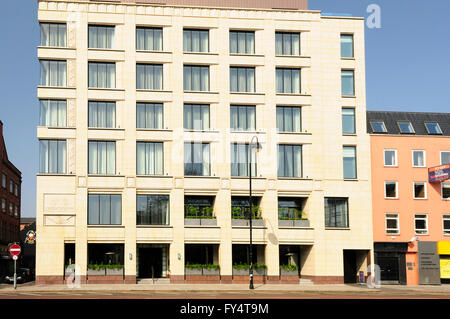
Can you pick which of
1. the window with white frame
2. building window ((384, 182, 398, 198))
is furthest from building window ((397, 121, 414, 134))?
building window ((384, 182, 398, 198))

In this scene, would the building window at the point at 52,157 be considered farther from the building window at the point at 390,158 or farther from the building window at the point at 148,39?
the building window at the point at 390,158

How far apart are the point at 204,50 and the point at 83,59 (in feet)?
37.7

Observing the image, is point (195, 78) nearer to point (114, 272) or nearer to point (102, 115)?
point (102, 115)

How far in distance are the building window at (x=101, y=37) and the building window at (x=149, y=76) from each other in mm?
3491

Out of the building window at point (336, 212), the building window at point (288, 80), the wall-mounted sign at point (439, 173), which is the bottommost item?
the building window at point (336, 212)

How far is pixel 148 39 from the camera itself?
183 feet

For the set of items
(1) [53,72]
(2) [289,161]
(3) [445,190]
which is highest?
(1) [53,72]

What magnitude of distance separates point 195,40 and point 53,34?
A: 43.8 feet

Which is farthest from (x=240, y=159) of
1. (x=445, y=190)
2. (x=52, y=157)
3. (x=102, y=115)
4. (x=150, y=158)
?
(x=445, y=190)

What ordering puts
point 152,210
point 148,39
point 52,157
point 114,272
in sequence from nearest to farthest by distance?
point 114,272, point 52,157, point 152,210, point 148,39

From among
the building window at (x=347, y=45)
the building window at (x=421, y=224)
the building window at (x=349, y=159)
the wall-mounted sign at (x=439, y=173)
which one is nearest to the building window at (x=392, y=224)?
the building window at (x=421, y=224)

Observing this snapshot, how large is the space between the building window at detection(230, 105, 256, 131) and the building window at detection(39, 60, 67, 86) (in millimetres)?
16161

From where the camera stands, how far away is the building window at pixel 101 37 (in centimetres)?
5503
